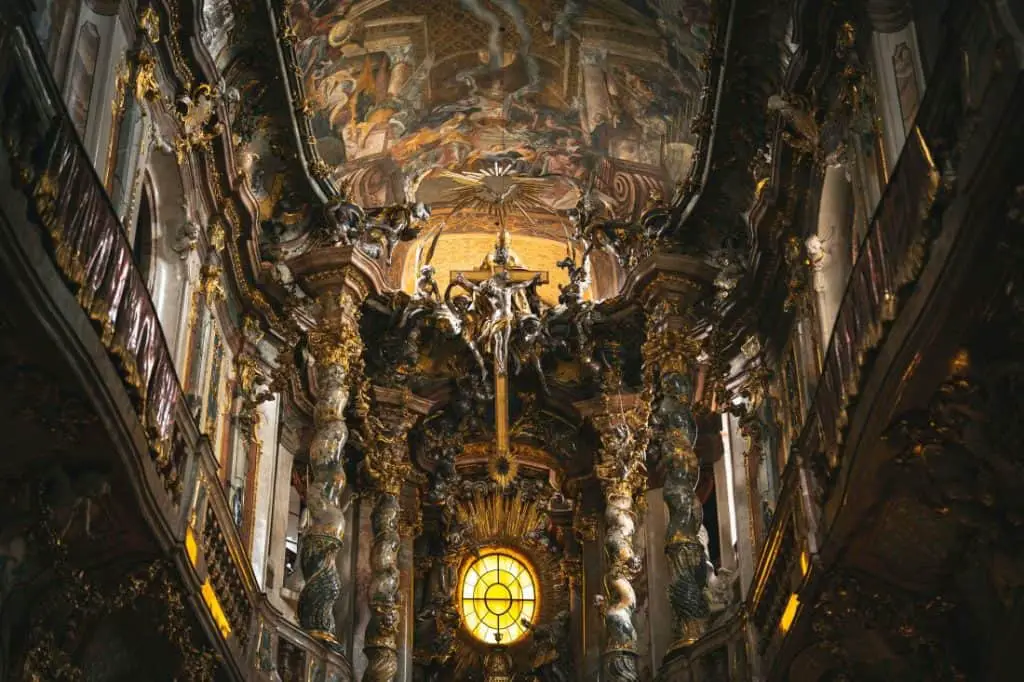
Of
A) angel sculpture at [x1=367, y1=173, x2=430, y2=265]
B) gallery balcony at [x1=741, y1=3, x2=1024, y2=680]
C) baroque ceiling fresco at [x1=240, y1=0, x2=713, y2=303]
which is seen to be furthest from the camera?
angel sculpture at [x1=367, y1=173, x2=430, y2=265]

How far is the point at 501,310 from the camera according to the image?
2280cm

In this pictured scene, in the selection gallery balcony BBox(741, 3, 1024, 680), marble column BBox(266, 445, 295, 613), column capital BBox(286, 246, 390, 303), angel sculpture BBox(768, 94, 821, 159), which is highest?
column capital BBox(286, 246, 390, 303)

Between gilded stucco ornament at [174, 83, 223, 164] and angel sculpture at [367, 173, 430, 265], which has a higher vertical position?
angel sculpture at [367, 173, 430, 265]

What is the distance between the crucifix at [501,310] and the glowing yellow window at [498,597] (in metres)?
2.08

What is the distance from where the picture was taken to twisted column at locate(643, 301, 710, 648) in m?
19.0

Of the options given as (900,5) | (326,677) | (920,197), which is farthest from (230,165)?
(920,197)

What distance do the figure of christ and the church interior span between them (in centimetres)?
6

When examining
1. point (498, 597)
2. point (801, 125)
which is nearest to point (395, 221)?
point (498, 597)

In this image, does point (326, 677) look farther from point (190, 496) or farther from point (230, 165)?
point (230, 165)

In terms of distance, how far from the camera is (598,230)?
72.2ft

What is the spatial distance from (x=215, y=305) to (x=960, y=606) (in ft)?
30.0

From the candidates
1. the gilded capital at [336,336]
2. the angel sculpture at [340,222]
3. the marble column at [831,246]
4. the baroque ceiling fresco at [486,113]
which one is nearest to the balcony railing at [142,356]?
the gilded capital at [336,336]

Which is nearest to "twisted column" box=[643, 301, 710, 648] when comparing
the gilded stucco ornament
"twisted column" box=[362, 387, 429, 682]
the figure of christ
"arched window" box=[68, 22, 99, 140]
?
the figure of christ

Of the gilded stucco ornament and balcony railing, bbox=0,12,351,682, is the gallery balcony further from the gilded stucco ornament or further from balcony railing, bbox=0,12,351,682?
the gilded stucco ornament
